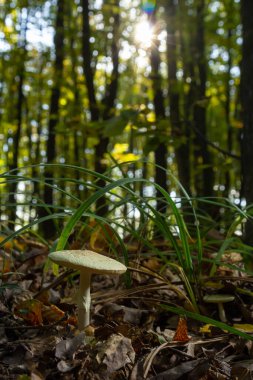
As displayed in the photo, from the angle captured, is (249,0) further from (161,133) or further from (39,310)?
(39,310)

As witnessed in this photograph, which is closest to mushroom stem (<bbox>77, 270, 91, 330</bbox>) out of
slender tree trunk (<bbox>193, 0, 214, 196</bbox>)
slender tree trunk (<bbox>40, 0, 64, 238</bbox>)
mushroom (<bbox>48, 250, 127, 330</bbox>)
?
mushroom (<bbox>48, 250, 127, 330</bbox>)

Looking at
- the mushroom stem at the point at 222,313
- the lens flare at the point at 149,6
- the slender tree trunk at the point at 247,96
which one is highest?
the lens flare at the point at 149,6

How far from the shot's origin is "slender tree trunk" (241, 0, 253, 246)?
266cm

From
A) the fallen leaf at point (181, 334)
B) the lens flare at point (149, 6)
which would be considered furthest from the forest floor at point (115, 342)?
the lens flare at point (149, 6)

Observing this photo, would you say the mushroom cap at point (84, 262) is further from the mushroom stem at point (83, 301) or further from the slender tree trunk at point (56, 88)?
the slender tree trunk at point (56, 88)

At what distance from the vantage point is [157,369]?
1340 mm

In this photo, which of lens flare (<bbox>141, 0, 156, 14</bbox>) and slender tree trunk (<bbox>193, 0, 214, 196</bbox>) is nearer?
slender tree trunk (<bbox>193, 0, 214, 196</bbox>)

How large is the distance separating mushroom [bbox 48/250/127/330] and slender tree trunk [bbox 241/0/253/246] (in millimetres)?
1524

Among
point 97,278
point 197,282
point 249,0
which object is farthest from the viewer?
point 249,0

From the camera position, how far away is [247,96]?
8.95ft

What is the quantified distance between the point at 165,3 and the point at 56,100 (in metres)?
3.44

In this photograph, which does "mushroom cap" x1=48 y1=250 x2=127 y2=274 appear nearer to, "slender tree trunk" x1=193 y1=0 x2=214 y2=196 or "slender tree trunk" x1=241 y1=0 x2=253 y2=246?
"slender tree trunk" x1=241 y1=0 x2=253 y2=246

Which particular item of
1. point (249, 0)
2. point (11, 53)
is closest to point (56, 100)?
point (11, 53)

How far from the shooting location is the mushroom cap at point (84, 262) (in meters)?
1.23
